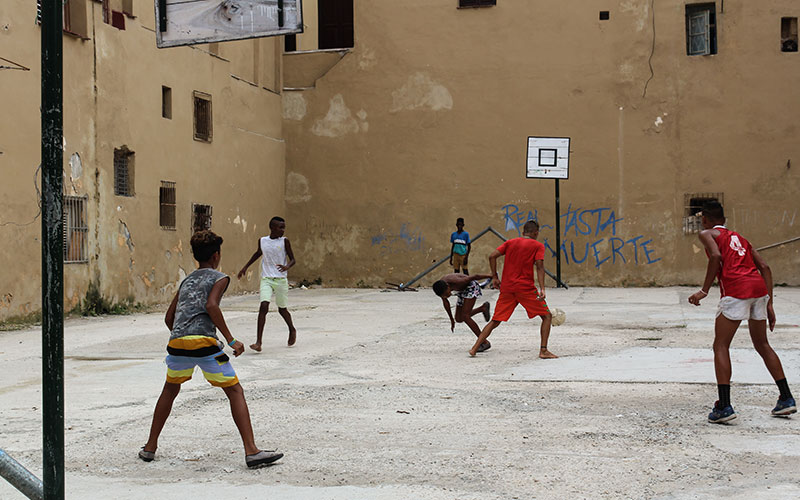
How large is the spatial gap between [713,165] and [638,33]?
376 centimetres

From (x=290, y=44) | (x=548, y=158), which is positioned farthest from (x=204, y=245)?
(x=290, y=44)

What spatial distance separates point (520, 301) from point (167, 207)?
1206cm

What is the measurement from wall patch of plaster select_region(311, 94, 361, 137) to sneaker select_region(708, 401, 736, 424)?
20.3 metres

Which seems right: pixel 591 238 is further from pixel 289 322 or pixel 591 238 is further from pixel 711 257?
pixel 711 257

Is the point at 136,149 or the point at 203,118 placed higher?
the point at 203,118

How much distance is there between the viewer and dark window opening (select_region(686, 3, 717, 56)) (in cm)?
2527

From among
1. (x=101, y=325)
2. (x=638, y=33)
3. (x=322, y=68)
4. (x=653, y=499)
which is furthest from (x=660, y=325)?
(x=322, y=68)

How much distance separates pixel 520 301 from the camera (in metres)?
11.2

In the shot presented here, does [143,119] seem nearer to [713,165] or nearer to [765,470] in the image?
[713,165]

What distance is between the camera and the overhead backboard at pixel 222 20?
491cm

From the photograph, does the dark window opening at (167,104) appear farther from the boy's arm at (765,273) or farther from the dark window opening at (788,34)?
the boy's arm at (765,273)

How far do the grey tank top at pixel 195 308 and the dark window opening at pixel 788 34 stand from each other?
22.2 m

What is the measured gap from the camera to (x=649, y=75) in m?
25.3

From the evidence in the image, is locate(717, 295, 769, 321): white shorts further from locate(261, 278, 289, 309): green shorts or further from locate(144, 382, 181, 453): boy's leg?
locate(261, 278, 289, 309): green shorts
